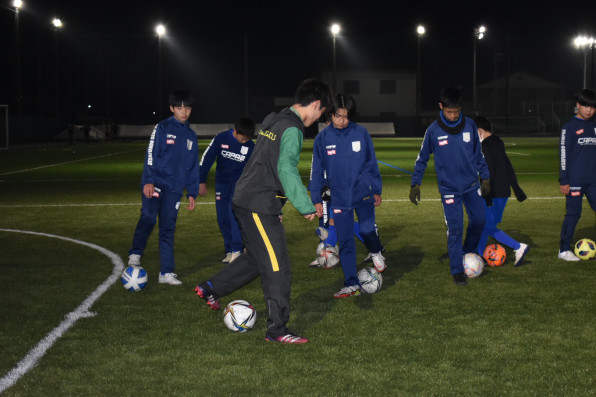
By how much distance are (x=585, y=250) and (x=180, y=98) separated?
5260 millimetres

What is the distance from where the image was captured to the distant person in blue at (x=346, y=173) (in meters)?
7.15

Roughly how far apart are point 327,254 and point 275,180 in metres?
3.33

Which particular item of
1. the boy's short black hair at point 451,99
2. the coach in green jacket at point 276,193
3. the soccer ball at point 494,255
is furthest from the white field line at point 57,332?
the soccer ball at point 494,255

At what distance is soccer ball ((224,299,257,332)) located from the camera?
19.4 feet

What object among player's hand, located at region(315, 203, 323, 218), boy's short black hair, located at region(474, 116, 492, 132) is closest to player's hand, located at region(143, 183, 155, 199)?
player's hand, located at region(315, 203, 323, 218)

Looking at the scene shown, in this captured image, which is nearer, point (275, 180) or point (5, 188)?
point (275, 180)

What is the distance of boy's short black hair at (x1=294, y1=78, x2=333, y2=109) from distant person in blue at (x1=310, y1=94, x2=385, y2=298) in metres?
1.59

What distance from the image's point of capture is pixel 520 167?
25.7 meters

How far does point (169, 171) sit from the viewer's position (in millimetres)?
7617

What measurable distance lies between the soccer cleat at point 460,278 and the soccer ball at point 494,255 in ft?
3.49

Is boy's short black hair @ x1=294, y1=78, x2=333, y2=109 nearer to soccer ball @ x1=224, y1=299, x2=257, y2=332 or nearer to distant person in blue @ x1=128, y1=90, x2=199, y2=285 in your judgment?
soccer ball @ x1=224, y1=299, x2=257, y2=332

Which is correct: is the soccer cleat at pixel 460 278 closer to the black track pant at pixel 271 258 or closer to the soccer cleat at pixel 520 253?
the soccer cleat at pixel 520 253

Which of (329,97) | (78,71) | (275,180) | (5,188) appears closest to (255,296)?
(275,180)

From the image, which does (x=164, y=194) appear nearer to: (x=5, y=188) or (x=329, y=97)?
(x=329, y=97)
